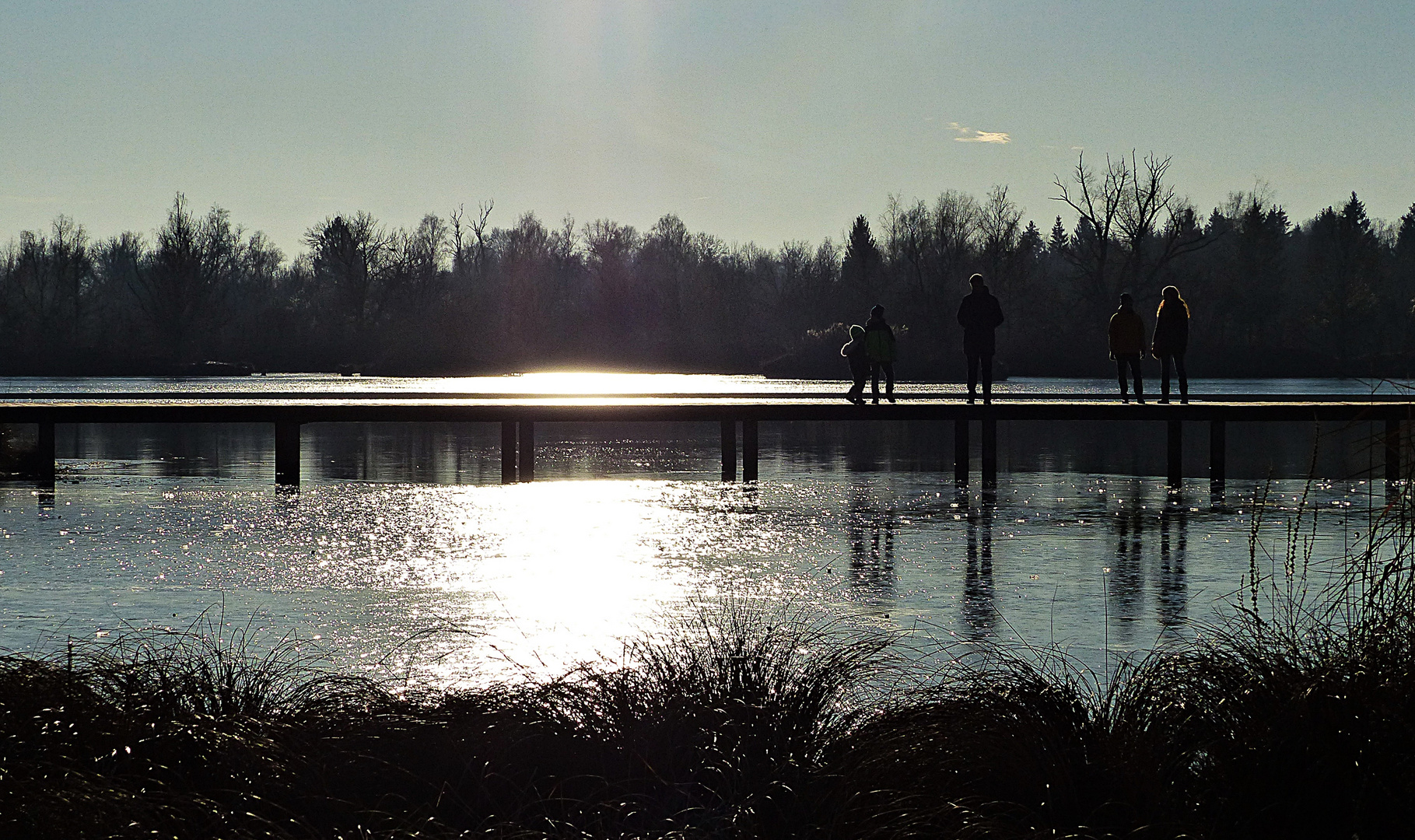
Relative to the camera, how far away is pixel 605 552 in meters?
14.2

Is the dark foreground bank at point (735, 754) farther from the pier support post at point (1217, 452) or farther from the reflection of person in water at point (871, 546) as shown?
the pier support post at point (1217, 452)

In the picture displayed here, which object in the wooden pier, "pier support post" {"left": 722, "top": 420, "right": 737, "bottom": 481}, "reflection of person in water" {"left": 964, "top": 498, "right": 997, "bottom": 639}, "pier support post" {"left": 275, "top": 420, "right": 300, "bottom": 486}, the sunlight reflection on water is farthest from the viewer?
"pier support post" {"left": 722, "top": 420, "right": 737, "bottom": 481}

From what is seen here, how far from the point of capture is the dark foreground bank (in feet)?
15.6

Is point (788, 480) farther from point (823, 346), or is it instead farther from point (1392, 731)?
point (823, 346)

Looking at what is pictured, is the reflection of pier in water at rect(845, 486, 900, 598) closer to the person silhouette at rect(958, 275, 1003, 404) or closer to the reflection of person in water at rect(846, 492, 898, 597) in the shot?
the reflection of person in water at rect(846, 492, 898, 597)

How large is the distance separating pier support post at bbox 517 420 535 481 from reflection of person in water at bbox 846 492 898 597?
265 inches

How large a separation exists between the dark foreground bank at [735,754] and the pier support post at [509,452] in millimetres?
18205

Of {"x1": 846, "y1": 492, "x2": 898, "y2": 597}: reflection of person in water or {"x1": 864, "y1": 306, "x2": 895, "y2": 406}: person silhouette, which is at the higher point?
{"x1": 864, "y1": 306, "x2": 895, "y2": 406}: person silhouette

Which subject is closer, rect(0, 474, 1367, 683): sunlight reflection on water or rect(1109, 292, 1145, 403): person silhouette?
rect(0, 474, 1367, 683): sunlight reflection on water

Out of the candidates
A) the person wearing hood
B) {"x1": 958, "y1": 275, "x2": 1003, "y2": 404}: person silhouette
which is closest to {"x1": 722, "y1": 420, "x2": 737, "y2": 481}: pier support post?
the person wearing hood

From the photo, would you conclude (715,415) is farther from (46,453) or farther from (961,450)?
(46,453)

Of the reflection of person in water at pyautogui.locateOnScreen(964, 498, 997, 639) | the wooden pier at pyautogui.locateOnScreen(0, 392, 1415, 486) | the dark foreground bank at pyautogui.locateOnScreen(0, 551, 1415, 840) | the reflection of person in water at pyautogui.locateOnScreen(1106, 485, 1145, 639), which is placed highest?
the wooden pier at pyautogui.locateOnScreen(0, 392, 1415, 486)

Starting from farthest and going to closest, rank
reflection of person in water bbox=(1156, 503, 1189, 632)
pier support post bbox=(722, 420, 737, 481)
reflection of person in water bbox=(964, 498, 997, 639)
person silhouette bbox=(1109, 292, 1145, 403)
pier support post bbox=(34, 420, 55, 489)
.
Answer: pier support post bbox=(722, 420, 737, 481) < pier support post bbox=(34, 420, 55, 489) < person silhouette bbox=(1109, 292, 1145, 403) < reflection of person in water bbox=(1156, 503, 1189, 632) < reflection of person in water bbox=(964, 498, 997, 639)

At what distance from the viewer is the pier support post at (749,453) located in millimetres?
23906
